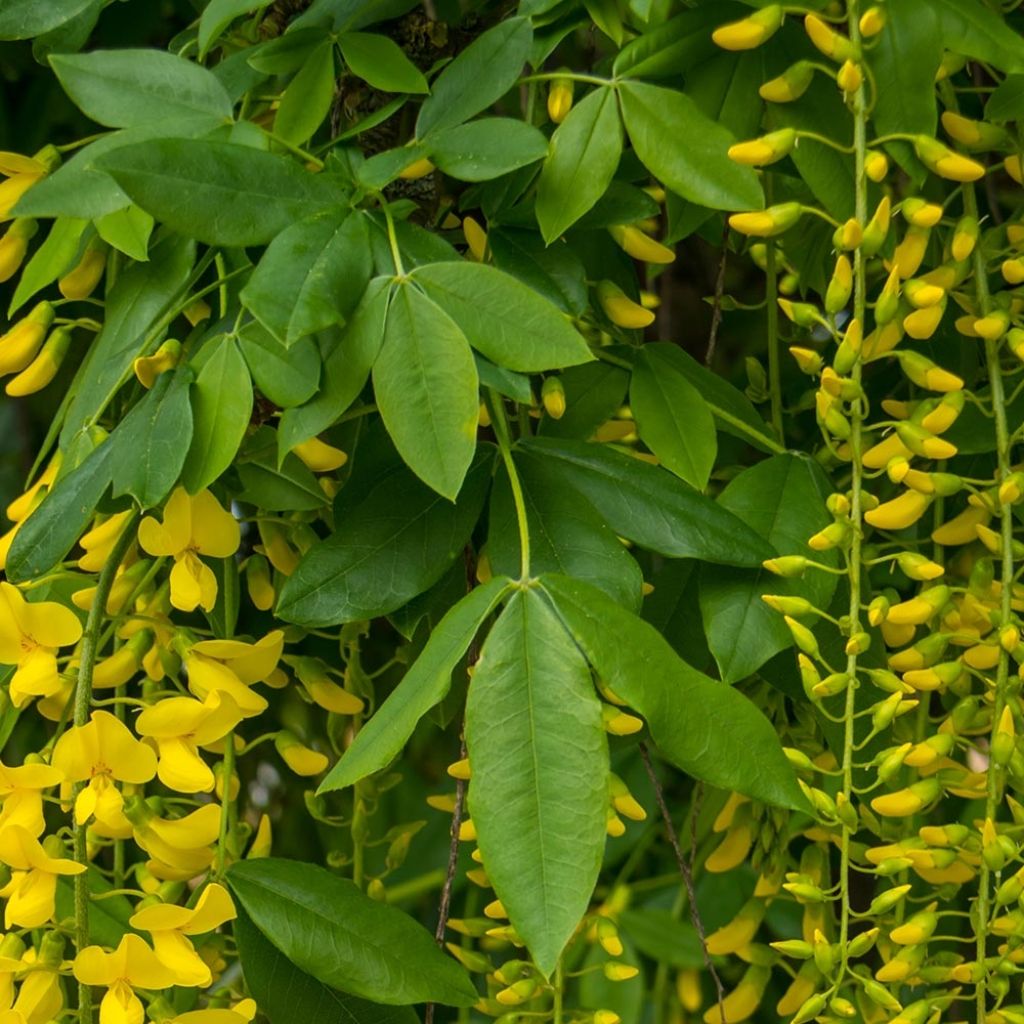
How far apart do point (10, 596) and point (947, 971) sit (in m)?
0.39

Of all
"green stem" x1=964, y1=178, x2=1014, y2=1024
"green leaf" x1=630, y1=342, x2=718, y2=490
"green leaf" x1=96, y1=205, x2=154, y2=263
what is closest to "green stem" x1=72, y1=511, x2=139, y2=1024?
"green leaf" x1=96, y1=205, x2=154, y2=263

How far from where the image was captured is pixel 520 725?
54 cm

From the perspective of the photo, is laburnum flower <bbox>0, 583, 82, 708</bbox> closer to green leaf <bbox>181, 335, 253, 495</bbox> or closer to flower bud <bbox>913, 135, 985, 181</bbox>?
green leaf <bbox>181, 335, 253, 495</bbox>

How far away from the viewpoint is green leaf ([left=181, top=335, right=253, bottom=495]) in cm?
60

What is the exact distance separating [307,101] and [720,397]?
22 centimetres

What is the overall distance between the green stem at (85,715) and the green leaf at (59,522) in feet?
0.08

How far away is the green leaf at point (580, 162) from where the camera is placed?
62 centimetres

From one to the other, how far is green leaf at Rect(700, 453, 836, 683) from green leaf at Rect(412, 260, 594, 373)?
12 cm

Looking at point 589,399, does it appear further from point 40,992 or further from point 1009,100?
point 40,992

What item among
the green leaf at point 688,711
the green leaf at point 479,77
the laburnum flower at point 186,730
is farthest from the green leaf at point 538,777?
the green leaf at point 479,77

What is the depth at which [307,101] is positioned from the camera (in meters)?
0.66

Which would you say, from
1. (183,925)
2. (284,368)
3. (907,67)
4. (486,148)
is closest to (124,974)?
(183,925)

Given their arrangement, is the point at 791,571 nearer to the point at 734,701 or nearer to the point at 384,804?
the point at 734,701

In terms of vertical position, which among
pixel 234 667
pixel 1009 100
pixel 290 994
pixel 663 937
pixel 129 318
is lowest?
pixel 663 937
